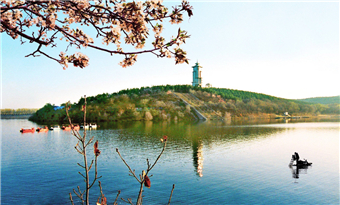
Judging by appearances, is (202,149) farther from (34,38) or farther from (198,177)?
(34,38)

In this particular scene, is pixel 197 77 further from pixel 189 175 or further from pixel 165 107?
pixel 189 175

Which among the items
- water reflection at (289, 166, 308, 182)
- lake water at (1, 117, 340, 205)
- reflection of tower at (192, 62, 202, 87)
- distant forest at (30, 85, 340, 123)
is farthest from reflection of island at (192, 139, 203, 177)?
reflection of tower at (192, 62, 202, 87)

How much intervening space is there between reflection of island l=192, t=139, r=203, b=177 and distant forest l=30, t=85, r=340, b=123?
206 feet

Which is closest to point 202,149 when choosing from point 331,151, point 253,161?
point 253,161

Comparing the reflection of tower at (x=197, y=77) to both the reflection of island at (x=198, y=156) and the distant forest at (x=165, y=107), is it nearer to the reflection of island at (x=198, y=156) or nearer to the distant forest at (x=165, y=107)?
the distant forest at (x=165, y=107)

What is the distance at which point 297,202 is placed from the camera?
52.4ft

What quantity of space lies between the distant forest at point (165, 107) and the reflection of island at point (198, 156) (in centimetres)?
6265

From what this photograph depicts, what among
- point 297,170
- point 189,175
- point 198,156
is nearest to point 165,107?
point 198,156

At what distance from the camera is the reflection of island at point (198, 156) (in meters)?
23.3

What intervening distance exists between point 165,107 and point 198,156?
8010cm

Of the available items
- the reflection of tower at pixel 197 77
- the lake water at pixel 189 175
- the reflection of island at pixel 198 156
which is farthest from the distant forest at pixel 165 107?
the lake water at pixel 189 175

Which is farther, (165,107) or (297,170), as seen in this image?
(165,107)

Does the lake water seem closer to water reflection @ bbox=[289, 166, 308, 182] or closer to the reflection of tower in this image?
water reflection @ bbox=[289, 166, 308, 182]

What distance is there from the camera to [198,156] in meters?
29.0
